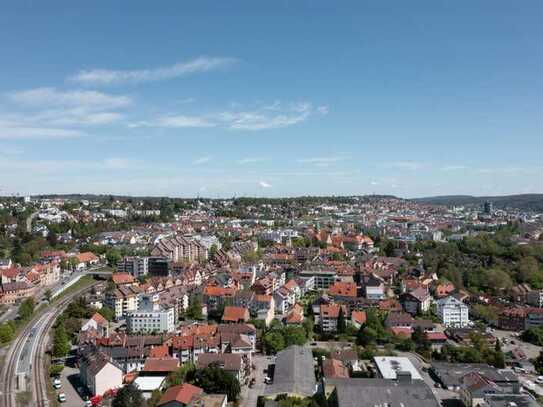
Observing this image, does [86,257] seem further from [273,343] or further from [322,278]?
[273,343]

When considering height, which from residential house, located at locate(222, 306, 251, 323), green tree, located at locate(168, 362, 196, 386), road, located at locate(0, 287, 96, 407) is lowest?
road, located at locate(0, 287, 96, 407)

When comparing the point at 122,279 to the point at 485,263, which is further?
the point at 485,263

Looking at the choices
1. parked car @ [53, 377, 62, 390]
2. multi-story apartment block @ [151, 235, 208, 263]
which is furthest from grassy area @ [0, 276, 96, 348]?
parked car @ [53, 377, 62, 390]

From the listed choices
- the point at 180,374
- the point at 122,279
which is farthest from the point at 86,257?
the point at 180,374

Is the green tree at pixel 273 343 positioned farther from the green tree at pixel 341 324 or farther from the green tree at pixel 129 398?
the green tree at pixel 129 398

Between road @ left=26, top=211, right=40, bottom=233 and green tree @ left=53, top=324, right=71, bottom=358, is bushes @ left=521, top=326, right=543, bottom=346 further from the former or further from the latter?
road @ left=26, top=211, right=40, bottom=233

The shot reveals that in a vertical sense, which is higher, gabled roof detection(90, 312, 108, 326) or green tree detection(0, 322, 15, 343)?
gabled roof detection(90, 312, 108, 326)
